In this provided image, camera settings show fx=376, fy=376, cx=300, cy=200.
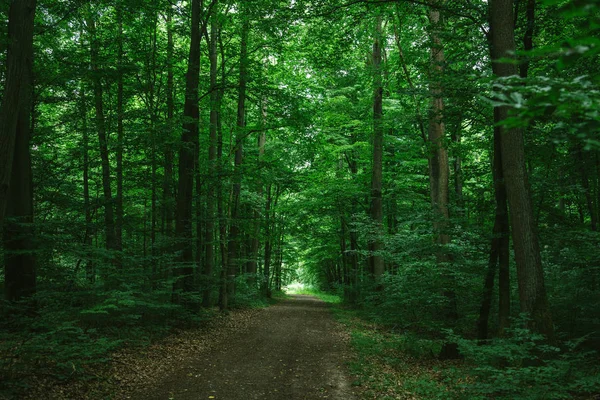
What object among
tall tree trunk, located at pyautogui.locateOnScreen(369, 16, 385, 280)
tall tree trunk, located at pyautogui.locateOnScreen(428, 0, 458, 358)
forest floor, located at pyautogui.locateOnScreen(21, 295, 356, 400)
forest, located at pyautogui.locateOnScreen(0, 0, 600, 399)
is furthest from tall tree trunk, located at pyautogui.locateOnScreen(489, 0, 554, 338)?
tall tree trunk, located at pyautogui.locateOnScreen(369, 16, 385, 280)

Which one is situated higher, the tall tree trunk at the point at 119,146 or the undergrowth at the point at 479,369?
the tall tree trunk at the point at 119,146

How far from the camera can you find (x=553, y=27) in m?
7.24

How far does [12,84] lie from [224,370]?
6.16 m

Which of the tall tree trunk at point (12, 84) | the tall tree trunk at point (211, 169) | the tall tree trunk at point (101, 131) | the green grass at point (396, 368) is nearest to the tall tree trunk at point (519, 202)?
the green grass at point (396, 368)

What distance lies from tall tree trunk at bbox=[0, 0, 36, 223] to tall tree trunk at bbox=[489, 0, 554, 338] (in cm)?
756

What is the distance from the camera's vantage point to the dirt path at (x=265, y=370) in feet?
20.7

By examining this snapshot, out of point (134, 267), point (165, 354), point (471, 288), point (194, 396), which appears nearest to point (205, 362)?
point (165, 354)

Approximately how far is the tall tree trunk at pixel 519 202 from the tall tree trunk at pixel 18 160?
760 centimetres

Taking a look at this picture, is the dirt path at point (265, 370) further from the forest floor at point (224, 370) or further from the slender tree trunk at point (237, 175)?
the slender tree trunk at point (237, 175)

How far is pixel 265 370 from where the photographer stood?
25.4 feet

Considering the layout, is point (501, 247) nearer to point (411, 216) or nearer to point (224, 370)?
point (411, 216)

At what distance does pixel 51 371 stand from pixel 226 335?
18.6 ft

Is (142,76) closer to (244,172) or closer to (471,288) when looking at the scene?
(244,172)

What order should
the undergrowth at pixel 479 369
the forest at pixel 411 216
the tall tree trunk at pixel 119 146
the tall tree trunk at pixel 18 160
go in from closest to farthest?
the undergrowth at pixel 479 369 < the forest at pixel 411 216 < the tall tree trunk at pixel 18 160 < the tall tree trunk at pixel 119 146
